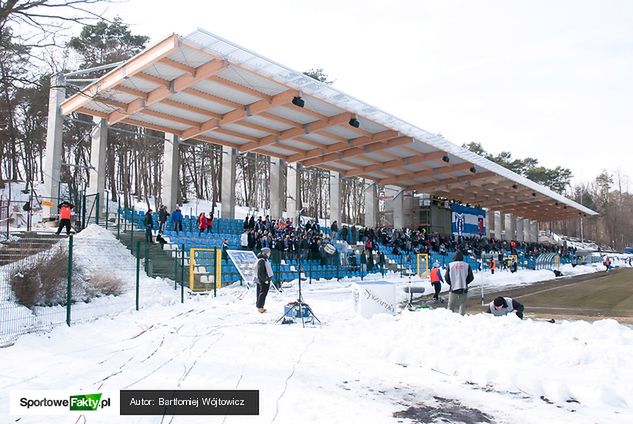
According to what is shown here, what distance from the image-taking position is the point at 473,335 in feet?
25.5

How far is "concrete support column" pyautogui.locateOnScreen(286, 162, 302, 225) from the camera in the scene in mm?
31875

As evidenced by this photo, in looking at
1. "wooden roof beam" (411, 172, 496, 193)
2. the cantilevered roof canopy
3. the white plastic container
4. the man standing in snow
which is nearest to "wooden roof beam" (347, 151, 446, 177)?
the cantilevered roof canopy

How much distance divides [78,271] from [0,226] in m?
9.88

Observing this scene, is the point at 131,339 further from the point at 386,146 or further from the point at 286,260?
the point at 386,146

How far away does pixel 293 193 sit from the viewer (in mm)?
32281

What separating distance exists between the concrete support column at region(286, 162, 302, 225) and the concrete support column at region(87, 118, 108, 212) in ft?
37.6

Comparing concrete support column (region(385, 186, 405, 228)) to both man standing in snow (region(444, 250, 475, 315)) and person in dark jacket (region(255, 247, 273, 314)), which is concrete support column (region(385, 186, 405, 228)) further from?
man standing in snow (region(444, 250, 475, 315))

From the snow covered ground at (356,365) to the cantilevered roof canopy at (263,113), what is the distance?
5.38 m

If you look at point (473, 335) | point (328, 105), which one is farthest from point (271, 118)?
point (473, 335)

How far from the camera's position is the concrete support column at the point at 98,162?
76.1 ft

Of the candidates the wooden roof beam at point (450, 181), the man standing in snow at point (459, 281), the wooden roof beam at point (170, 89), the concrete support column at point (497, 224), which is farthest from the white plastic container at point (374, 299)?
the concrete support column at point (497, 224)

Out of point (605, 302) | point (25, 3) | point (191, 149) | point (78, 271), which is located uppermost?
point (191, 149)
